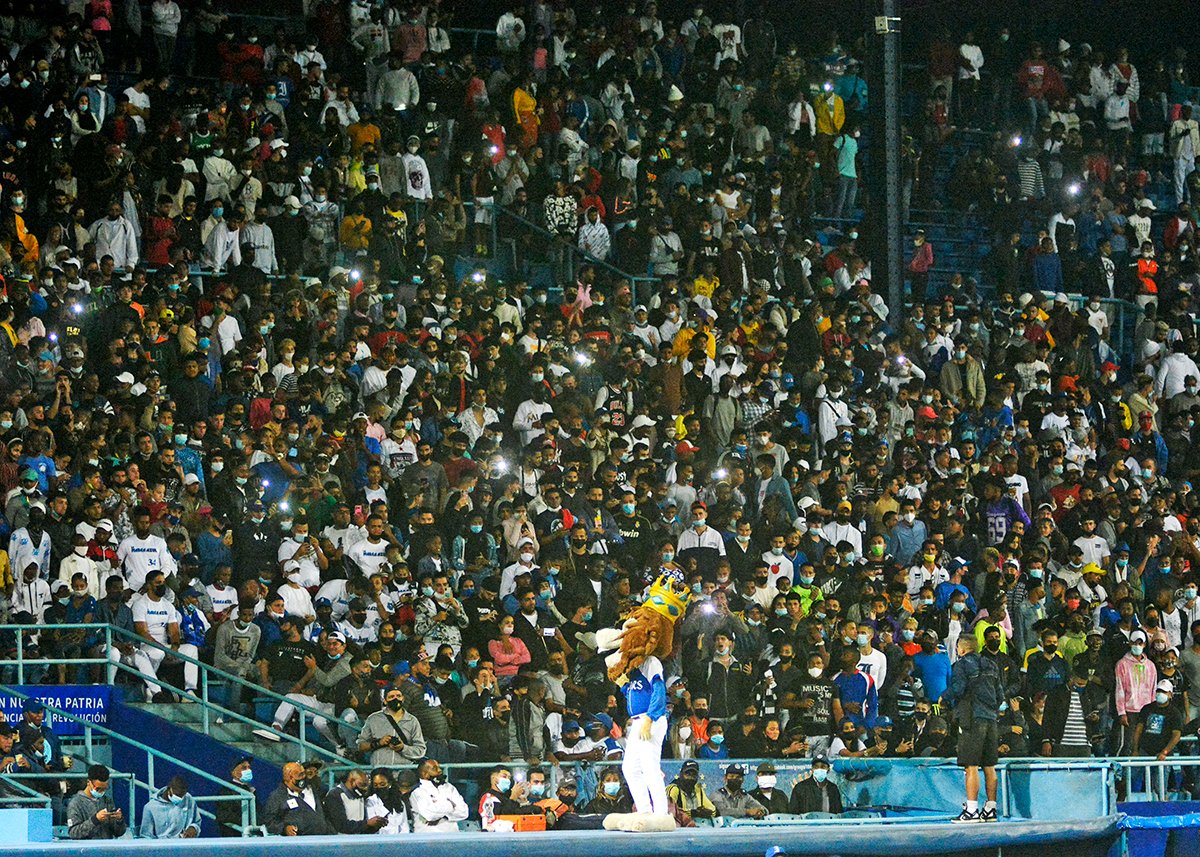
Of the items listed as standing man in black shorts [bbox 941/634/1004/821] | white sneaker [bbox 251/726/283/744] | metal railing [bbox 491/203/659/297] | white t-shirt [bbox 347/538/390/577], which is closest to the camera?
standing man in black shorts [bbox 941/634/1004/821]

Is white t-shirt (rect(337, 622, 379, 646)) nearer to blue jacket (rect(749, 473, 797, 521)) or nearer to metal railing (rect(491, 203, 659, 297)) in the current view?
blue jacket (rect(749, 473, 797, 521))

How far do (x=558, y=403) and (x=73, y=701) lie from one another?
5.85 m

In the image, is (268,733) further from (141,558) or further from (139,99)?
(139,99)

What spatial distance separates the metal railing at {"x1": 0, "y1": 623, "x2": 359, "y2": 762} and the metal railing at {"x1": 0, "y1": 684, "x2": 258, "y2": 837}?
0.40 metres

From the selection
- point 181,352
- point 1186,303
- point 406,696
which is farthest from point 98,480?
point 1186,303

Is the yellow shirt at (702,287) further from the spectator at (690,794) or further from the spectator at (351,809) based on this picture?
the spectator at (351,809)

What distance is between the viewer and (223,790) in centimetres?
1689

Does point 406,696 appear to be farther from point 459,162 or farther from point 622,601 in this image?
point 459,162

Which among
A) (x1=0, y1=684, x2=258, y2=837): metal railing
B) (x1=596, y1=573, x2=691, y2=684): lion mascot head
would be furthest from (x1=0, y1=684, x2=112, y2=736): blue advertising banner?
(x1=596, y1=573, x2=691, y2=684): lion mascot head

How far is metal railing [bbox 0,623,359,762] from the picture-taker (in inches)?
656

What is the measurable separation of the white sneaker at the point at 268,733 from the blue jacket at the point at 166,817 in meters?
1.68

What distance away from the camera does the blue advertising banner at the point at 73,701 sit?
16750mm

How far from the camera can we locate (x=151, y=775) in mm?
15938

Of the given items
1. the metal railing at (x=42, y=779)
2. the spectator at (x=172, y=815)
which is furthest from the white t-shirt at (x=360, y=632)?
the spectator at (x=172, y=815)
